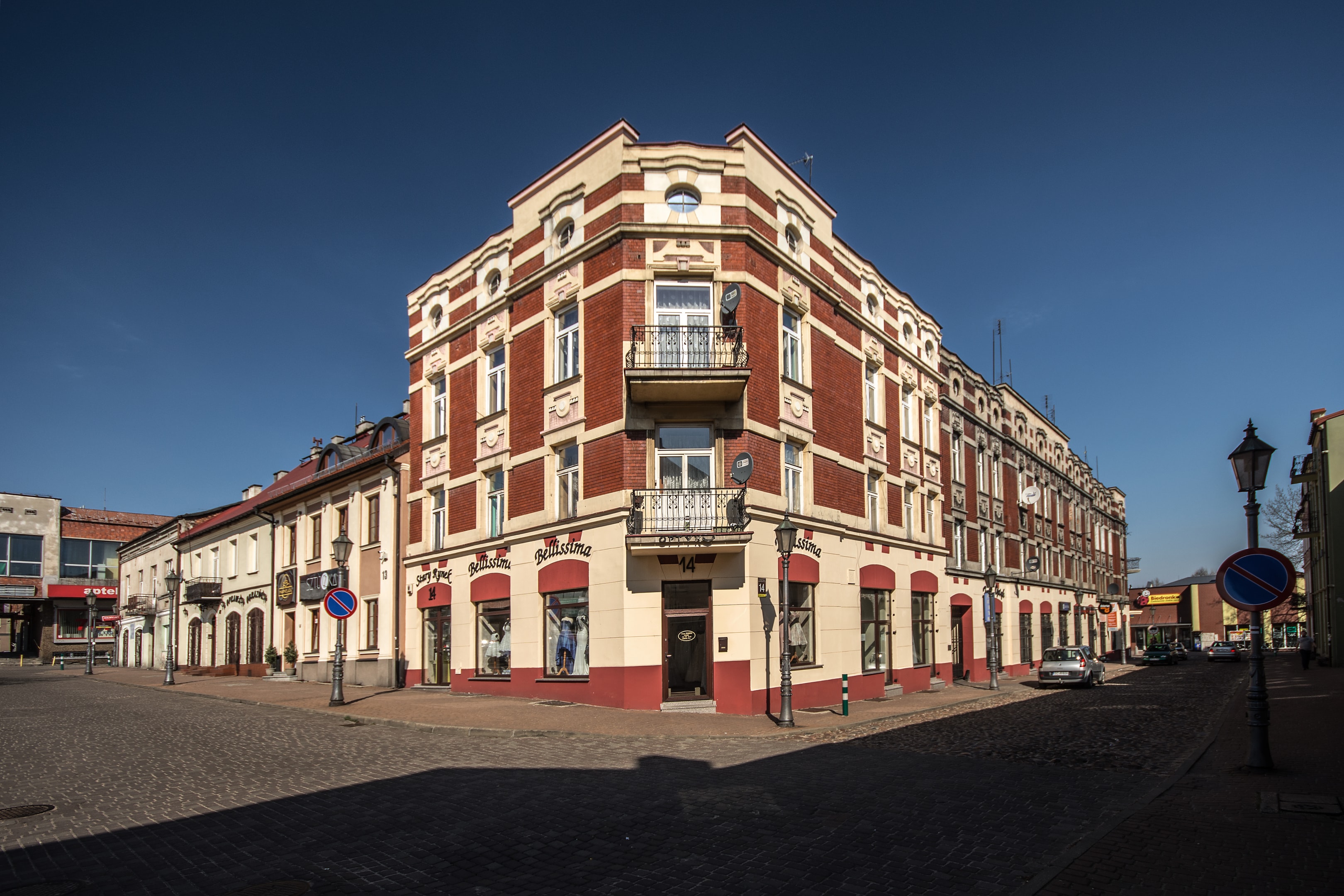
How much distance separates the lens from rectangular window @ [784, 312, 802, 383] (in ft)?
73.3

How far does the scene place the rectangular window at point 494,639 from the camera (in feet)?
76.3

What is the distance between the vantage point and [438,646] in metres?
26.5

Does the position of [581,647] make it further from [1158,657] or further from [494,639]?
[1158,657]

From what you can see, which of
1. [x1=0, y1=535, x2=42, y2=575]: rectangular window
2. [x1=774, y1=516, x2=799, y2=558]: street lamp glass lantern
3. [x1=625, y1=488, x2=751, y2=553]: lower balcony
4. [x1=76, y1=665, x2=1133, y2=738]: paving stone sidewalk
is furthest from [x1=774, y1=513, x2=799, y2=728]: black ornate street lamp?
[x1=0, y1=535, x2=42, y2=575]: rectangular window

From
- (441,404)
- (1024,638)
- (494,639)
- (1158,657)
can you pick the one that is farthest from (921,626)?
(1158,657)

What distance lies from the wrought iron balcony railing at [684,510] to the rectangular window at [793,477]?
2469 mm

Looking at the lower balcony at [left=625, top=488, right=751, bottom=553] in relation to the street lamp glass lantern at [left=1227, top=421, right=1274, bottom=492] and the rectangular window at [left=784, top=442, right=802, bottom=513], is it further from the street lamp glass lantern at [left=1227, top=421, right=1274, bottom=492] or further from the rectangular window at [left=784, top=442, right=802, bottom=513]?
the street lamp glass lantern at [left=1227, top=421, right=1274, bottom=492]

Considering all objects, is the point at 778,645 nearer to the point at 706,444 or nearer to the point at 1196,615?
the point at 706,444

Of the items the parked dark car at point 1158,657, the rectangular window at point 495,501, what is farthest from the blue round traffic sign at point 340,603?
the parked dark car at point 1158,657

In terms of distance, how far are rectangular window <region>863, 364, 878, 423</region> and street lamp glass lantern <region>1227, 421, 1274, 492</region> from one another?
14.8m

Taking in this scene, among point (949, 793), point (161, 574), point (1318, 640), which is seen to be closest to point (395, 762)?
point (949, 793)

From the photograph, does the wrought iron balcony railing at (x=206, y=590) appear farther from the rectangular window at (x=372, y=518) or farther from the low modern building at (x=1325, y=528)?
the low modern building at (x=1325, y=528)

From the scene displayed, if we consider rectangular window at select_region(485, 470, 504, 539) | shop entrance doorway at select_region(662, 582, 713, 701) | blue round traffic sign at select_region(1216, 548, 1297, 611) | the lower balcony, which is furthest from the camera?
rectangular window at select_region(485, 470, 504, 539)

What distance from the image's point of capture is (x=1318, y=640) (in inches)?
1992
